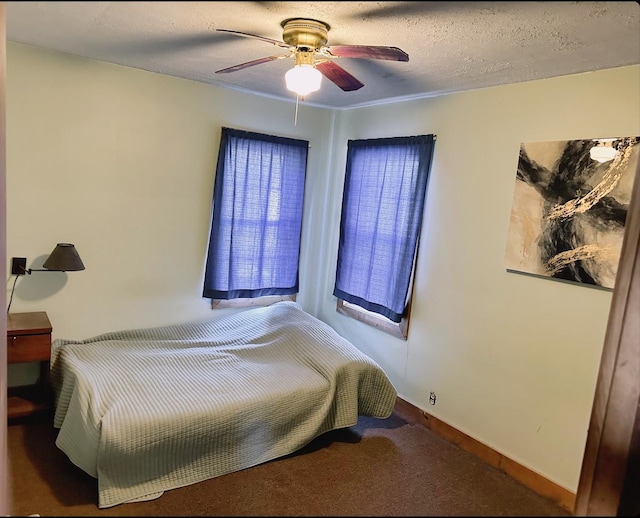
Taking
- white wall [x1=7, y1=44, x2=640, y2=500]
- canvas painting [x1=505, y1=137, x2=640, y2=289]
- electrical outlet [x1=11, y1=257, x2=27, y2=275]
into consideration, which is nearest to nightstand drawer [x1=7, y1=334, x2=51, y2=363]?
white wall [x1=7, y1=44, x2=640, y2=500]

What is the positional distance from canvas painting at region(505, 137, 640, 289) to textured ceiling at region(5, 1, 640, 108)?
42cm

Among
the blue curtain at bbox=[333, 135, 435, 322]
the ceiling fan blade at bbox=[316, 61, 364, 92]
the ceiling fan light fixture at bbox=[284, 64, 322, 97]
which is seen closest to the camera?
the ceiling fan light fixture at bbox=[284, 64, 322, 97]

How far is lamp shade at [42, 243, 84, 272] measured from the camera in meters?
2.95

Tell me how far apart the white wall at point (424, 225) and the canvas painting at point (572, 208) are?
81mm

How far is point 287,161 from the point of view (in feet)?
12.7

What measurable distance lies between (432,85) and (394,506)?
8.24 feet

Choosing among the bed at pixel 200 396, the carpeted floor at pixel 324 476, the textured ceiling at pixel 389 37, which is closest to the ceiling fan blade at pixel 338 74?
the textured ceiling at pixel 389 37

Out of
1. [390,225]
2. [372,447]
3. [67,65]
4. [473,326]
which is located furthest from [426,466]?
[67,65]

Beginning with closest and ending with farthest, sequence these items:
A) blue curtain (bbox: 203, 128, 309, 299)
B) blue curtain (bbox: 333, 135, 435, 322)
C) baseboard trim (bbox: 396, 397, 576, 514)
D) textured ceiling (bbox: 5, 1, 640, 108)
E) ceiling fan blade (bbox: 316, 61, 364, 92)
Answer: textured ceiling (bbox: 5, 1, 640, 108) < ceiling fan blade (bbox: 316, 61, 364, 92) < baseboard trim (bbox: 396, 397, 576, 514) < blue curtain (bbox: 333, 135, 435, 322) < blue curtain (bbox: 203, 128, 309, 299)

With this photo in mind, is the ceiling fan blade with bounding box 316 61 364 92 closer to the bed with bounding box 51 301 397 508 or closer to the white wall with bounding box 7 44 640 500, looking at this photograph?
the white wall with bounding box 7 44 640 500

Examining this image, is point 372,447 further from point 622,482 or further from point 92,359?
point 622,482

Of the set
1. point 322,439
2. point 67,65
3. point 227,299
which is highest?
point 67,65

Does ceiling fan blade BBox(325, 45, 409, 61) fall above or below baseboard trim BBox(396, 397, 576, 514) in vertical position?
above

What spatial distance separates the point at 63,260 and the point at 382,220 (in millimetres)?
2136
